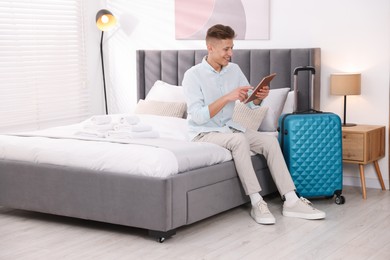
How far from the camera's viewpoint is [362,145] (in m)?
4.82

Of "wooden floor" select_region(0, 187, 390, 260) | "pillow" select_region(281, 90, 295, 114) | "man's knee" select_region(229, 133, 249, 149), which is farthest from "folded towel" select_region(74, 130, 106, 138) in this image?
"pillow" select_region(281, 90, 295, 114)

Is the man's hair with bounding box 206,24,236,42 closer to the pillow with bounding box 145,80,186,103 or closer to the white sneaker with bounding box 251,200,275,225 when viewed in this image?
the white sneaker with bounding box 251,200,275,225

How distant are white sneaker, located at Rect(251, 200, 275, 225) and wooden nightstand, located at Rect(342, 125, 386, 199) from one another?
3.33 feet

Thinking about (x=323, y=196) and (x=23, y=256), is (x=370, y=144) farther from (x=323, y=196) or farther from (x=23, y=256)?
(x=23, y=256)

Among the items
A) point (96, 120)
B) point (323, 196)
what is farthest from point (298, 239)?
point (96, 120)

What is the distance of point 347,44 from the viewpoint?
5164mm

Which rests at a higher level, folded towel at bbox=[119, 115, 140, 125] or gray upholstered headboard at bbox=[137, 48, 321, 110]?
gray upholstered headboard at bbox=[137, 48, 321, 110]

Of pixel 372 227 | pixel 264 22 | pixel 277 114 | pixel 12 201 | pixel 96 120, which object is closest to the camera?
pixel 372 227

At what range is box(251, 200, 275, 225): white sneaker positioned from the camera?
4.07 meters

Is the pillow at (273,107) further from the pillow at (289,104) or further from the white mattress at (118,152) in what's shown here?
the white mattress at (118,152)

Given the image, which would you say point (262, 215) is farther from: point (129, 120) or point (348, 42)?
point (348, 42)

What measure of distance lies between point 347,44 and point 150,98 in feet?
5.41

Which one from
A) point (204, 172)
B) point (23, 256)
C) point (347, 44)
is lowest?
point (23, 256)

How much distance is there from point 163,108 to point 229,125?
108 cm
